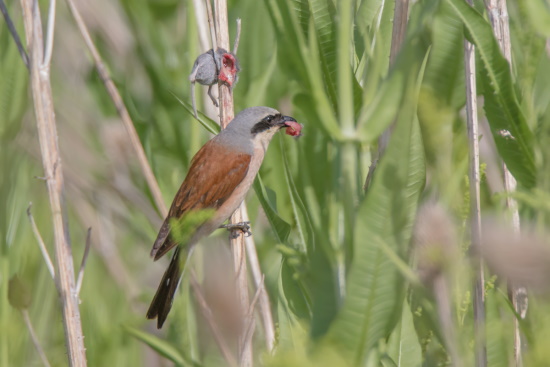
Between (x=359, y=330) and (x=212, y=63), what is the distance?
127cm

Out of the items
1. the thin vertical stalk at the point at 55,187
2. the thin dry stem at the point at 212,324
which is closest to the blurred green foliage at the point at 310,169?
the thin dry stem at the point at 212,324

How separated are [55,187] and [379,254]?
1.30 m

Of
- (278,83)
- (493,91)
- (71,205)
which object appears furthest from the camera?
(71,205)

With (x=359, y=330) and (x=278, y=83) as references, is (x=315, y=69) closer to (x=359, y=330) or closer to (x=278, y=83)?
(x=359, y=330)

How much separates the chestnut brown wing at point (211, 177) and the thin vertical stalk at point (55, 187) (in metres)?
0.70

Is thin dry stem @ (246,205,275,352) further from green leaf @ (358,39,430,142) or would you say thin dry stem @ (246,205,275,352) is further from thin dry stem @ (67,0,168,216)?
green leaf @ (358,39,430,142)

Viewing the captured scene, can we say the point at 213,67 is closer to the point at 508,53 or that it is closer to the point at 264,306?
the point at 264,306

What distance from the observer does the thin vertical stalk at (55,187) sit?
8.06 ft

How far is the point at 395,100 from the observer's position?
1.61 meters

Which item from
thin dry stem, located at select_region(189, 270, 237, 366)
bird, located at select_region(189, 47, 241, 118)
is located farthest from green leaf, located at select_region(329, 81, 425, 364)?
bird, located at select_region(189, 47, 241, 118)

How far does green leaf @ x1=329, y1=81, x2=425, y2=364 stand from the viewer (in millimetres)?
1641

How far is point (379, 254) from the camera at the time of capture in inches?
65.4

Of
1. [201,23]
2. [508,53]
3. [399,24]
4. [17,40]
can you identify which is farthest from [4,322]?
[508,53]

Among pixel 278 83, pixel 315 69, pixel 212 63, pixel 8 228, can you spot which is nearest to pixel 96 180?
pixel 8 228
